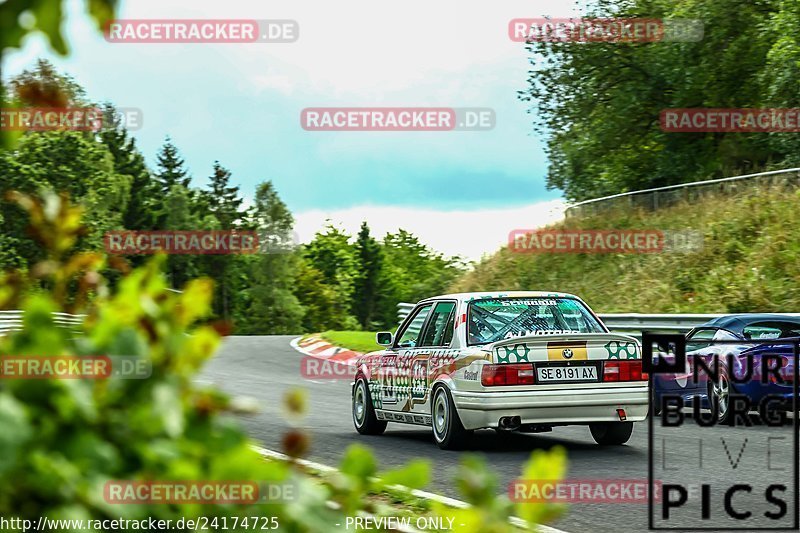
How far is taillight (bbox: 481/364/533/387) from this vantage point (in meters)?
11.3

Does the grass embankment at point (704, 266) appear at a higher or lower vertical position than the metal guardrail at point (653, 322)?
higher

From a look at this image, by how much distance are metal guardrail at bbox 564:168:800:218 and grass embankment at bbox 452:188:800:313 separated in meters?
0.26

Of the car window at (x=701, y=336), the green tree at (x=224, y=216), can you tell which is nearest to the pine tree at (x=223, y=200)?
the green tree at (x=224, y=216)

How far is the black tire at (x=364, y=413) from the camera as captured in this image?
1396 centimetres

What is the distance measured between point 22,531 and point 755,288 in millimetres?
27086

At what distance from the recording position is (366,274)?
147 m

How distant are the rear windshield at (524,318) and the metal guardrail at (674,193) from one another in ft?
63.4

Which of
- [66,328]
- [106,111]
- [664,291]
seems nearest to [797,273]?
[664,291]

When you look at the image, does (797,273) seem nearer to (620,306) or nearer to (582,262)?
(620,306)

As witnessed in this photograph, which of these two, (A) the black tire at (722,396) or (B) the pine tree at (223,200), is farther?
(B) the pine tree at (223,200)

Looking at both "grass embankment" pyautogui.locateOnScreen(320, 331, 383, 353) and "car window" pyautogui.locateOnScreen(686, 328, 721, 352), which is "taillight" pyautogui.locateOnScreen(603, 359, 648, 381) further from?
"grass embankment" pyautogui.locateOnScreen(320, 331, 383, 353)

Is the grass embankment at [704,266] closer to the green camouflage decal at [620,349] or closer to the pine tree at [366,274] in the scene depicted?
the green camouflage decal at [620,349]

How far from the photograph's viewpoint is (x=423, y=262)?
18338 cm

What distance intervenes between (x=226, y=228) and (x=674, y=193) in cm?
8719
